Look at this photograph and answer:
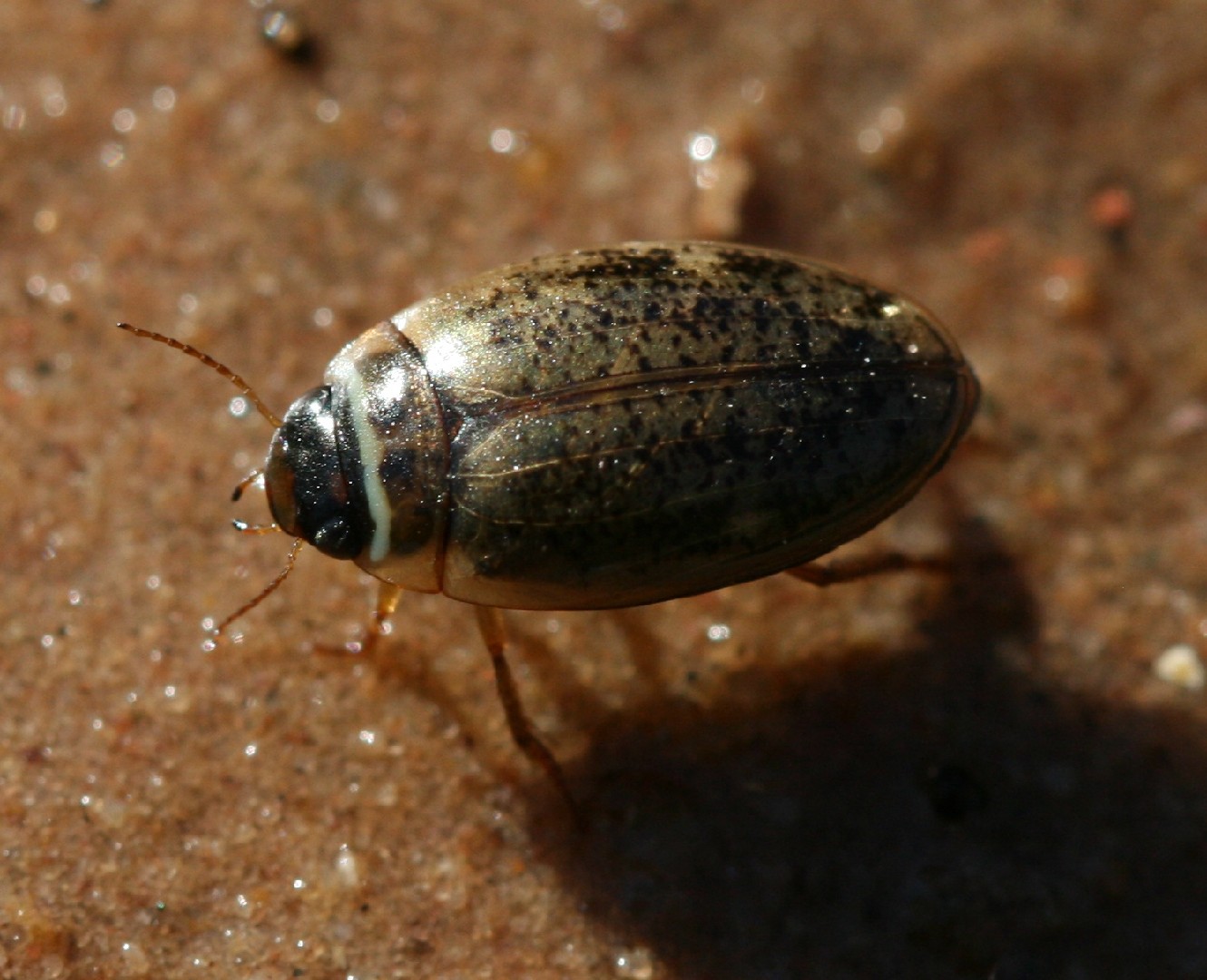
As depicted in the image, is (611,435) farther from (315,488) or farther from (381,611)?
(381,611)

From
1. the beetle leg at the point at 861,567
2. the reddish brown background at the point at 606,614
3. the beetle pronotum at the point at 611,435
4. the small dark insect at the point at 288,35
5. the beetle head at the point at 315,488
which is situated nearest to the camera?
the beetle pronotum at the point at 611,435

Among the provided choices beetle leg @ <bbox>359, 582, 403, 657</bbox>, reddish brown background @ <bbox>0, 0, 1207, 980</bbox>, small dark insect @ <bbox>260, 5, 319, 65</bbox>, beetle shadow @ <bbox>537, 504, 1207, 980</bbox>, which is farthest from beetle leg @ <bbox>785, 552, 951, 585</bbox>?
small dark insect @ <bbox>260, 5, 319, 65</bbox>

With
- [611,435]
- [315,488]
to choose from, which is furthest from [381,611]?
[611,435]

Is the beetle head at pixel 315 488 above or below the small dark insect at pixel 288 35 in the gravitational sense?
below

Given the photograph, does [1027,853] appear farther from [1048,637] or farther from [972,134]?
[972,134]

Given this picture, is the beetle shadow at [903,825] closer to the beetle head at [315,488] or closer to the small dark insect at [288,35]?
the beetle head at [315,488]

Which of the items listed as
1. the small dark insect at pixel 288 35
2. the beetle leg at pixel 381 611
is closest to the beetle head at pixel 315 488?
the beetle leg at pixel 381 611

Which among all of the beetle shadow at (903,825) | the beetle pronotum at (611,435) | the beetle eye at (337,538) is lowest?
the beetle shadow at (903,825)

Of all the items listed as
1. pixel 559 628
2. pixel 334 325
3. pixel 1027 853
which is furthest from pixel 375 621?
pixel 1027 853
